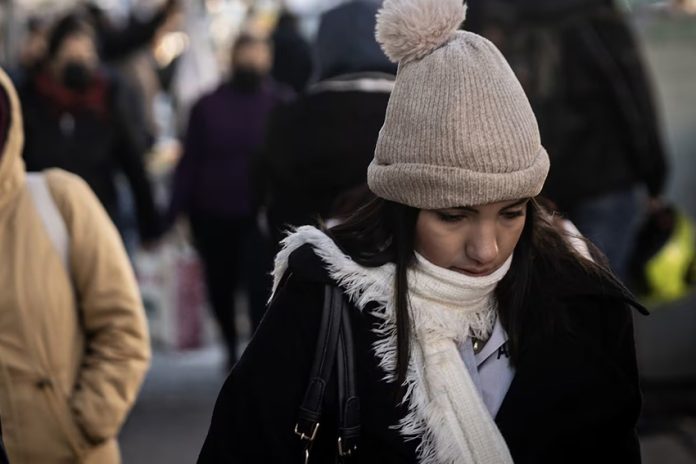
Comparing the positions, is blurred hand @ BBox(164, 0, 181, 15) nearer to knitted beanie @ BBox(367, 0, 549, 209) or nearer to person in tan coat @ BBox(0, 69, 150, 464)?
person in tan coat @ BBox(0, 69, 150, 464)

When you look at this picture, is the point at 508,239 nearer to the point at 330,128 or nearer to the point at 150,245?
the point at 330,128

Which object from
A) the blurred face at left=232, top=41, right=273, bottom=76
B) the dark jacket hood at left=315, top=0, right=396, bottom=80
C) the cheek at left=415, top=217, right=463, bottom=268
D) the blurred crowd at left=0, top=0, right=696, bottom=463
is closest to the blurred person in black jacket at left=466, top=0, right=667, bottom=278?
the blurred crowd at left=0, top=0, right=696, bottom=463

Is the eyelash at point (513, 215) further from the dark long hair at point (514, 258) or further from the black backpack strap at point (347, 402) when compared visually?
the black backpack strap at point (347, 402)

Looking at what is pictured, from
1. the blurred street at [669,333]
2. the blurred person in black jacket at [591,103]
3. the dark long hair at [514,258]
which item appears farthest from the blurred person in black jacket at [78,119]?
the dark long hair at [514,258]

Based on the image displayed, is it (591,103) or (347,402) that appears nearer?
(347,402)

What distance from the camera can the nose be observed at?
242 cm

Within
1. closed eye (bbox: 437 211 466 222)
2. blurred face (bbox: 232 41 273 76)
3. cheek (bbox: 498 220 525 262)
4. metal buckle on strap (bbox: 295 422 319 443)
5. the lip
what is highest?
closed eye (bbox: 437 211 466 222)

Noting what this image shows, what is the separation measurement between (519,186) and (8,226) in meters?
1.50

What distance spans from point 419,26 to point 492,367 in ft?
2.19

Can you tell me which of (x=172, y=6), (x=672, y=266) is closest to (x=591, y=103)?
(x=672, y=266)

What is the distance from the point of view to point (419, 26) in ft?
7.89

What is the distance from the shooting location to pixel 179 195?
24.6ft

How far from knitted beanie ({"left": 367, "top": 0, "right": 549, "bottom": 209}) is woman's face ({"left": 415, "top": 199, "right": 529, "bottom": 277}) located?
4 centimetres

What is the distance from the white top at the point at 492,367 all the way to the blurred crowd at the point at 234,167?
43cm
